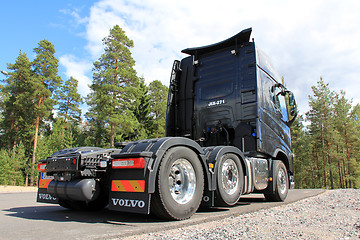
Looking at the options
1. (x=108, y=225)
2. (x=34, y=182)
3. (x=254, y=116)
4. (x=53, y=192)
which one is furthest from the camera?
(x=34, y=182)

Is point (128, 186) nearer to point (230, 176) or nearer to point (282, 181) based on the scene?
point (230, 176)

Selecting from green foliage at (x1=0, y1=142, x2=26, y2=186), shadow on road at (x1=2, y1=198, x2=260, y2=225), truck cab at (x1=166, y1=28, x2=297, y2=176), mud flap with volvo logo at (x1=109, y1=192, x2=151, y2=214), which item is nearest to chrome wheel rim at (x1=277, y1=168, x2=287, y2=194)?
truck cab at (x1=166, y1=28, x2=297, y2=176)

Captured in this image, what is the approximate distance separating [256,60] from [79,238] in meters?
5.23

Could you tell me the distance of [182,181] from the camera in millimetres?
3814

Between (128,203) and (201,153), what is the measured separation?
137cm

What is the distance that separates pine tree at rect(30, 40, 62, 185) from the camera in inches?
1177

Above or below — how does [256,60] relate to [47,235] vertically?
above

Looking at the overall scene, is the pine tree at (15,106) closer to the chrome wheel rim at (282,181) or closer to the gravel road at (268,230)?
the chrome wheel rim at (282,181)

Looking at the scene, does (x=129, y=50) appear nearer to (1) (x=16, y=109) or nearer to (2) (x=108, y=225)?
(1) (x=16, y=109)

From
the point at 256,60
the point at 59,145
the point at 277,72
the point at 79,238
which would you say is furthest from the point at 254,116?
the point at 59,145

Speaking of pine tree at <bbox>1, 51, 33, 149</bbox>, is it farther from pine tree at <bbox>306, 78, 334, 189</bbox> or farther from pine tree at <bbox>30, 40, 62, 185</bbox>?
pine tree at <bbox>306, 78, 334, 189</bbox>

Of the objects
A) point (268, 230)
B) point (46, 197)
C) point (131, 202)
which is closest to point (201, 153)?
point (131, 202)

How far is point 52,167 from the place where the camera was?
4070 mm

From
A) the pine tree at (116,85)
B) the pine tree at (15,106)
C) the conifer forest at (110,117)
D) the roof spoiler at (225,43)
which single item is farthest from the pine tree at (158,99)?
the roof spoiler at (225,43)
